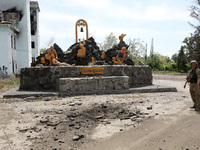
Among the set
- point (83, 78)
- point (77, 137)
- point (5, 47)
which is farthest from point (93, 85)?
point (5, 47)

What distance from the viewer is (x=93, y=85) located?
8484 millimetres

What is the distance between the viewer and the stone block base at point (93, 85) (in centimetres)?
820

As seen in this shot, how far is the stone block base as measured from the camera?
8.20 metres

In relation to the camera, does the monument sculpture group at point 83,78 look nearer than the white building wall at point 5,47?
Yes

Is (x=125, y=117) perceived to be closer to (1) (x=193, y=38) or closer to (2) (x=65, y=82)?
(2) (x=65, y=82)

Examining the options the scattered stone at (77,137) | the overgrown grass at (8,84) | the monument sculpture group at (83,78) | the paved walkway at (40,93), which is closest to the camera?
the scattered stone at (77,137)

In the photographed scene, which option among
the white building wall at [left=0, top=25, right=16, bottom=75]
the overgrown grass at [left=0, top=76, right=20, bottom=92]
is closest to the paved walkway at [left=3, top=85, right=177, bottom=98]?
the overgrown grass at [left=0, top=76, right=20, bottom=92]

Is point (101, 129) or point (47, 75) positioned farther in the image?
point (47, 75)

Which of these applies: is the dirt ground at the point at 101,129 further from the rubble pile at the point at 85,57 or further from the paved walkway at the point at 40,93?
the rubble pile at the point at 85,57

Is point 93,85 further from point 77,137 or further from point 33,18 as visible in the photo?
point 33,18

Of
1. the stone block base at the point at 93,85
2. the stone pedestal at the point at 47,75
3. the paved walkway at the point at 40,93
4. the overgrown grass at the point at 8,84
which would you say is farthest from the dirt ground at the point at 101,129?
the overgrown grass at the point at 8,84

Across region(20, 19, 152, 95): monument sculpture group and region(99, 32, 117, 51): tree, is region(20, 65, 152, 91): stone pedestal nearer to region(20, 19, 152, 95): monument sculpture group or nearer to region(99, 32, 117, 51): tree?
region(20, 19, 152, 95): monument sculpture group

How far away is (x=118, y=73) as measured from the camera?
9.90m

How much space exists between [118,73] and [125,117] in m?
5.62
